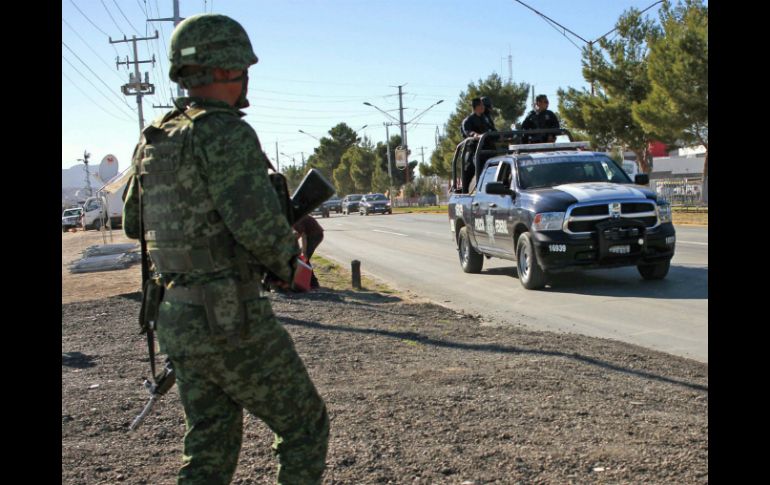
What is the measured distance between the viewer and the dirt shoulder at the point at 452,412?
3.92 meters

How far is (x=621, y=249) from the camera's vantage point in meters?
10.5

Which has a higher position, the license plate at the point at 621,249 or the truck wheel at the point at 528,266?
the license plate at the point at 621,249

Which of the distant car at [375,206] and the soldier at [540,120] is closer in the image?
the soldier at [540,120]

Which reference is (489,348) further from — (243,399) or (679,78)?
(679,78)

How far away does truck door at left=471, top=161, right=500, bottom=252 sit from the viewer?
41.6 feet

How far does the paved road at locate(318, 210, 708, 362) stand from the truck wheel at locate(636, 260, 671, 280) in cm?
13

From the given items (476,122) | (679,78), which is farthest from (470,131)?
(679,78)

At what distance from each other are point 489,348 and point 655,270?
5.30 meters

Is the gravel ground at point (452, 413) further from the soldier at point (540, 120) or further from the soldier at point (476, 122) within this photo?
the soldier at point (540, 120)

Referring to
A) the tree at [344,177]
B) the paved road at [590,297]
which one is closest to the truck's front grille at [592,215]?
the paved road at [590,297]
